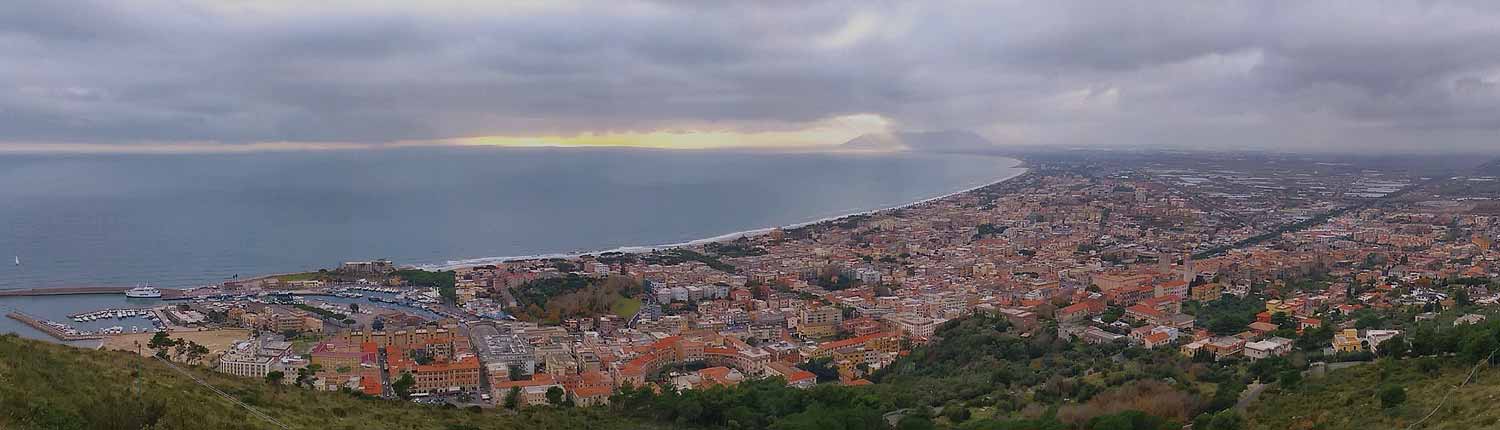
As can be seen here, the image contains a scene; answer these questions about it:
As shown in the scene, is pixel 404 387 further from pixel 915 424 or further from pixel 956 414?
pixel 956 414

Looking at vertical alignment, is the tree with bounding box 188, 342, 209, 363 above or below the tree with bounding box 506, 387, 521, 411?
above

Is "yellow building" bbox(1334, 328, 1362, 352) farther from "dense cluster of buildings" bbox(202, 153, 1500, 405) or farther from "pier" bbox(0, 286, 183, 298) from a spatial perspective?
"pier" bbox(0, 286, 183, 298)

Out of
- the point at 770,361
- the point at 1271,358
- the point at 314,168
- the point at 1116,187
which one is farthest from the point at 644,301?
the point at 314,168

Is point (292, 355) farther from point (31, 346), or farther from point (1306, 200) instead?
point (1306, 200)

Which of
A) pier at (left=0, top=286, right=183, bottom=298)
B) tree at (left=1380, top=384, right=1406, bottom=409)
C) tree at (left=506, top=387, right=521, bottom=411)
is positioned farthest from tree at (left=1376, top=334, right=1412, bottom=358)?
pier at (left=0, top=286, right=183, bottom=298)

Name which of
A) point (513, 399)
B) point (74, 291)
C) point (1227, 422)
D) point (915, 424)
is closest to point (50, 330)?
point (74, 291)

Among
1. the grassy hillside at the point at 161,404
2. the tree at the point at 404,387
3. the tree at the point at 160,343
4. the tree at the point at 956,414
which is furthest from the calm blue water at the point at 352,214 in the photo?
the tree at the point at 956,414

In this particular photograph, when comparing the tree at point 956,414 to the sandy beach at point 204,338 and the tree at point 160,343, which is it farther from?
the sandy beach at point 204,338
